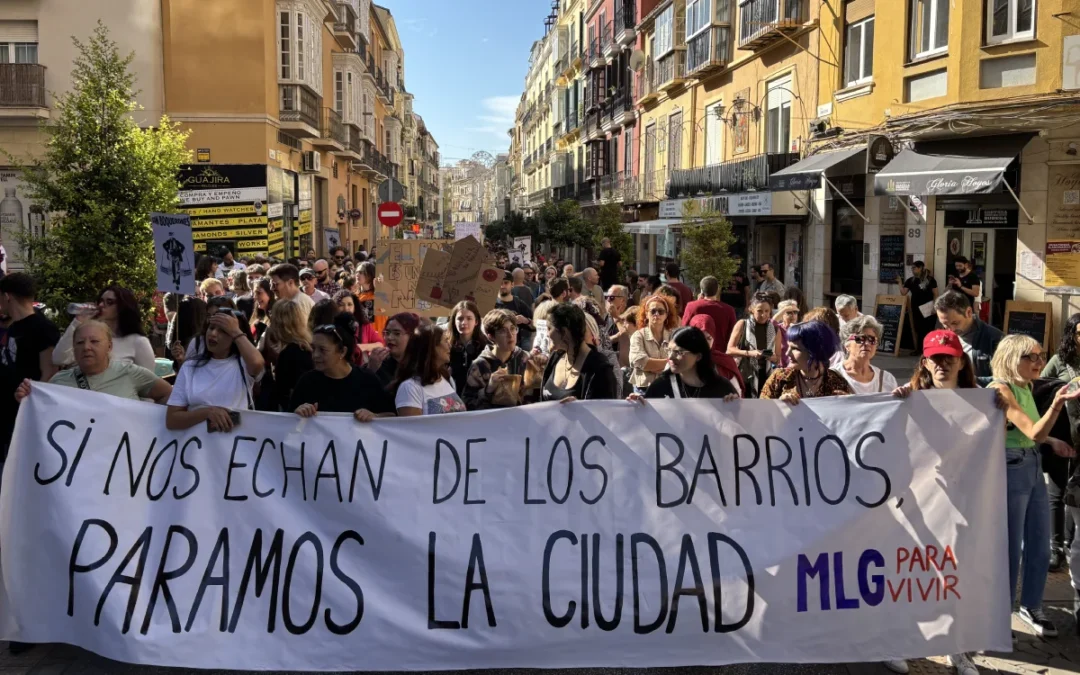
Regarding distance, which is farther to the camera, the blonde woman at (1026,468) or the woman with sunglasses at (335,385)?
the woman with sunglasses at (335,385)

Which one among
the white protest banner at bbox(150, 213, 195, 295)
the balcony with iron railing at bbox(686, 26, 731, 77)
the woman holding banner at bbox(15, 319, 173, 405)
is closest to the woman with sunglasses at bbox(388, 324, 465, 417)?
the woman holding banner at bbox(15, 319, 173, 405)

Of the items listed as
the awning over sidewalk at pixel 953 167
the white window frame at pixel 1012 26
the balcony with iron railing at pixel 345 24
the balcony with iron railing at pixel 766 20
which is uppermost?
the balcony with iron railing at pixel 345 24

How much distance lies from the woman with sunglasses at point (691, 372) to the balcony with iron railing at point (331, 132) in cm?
2638

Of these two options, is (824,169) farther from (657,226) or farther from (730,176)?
(657,226)

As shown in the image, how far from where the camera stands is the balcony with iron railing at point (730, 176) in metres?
21.2

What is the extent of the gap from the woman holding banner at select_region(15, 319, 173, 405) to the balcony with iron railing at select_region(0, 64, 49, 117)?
20.5 metres

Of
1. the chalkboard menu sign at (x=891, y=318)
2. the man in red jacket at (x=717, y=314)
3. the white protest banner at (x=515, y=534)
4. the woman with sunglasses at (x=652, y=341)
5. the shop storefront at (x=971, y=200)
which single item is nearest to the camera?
the white protest banner at (x=515, y=534)

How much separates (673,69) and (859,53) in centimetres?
1168

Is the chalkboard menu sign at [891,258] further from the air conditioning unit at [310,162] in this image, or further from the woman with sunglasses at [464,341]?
the air conditioning unit at [310,162]

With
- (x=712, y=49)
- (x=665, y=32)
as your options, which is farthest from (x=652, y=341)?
(x=665, y=32)

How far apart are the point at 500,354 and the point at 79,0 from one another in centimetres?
2119

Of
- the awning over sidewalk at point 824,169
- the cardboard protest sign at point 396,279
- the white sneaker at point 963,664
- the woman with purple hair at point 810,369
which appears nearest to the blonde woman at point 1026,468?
the white sneaker at point 963,664

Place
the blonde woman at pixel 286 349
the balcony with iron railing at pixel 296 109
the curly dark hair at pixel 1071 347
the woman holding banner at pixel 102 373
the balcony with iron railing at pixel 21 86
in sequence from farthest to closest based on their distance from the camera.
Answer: the balcony with iron railing at pixel 296 109, the balcony with iron railing at pixel 21 86, the blonde woman at pixel 286 349, the curly dark hair at pixel 1071 347, the woman holding banner at pixel 102 373

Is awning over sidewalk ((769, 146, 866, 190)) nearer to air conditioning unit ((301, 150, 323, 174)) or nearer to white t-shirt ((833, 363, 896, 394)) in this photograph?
white t-shirt ((833, 363, 896, 394))
